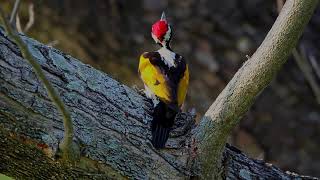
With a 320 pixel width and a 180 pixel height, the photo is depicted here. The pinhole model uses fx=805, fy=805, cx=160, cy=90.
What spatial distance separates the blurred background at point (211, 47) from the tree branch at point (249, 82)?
4.95 ft

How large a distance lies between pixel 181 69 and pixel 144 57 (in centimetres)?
20

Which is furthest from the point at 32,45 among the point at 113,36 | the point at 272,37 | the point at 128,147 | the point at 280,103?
the point at 280,103

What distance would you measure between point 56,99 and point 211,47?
215 centimetres

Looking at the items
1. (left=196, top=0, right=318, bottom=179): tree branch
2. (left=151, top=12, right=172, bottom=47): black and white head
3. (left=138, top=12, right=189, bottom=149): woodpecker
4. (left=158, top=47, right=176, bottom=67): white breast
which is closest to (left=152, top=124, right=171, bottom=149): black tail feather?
(left=138, top=12, right=189, bottom=149): woodpecker

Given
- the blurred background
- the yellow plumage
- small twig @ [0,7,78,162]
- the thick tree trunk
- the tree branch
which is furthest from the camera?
the blurred background

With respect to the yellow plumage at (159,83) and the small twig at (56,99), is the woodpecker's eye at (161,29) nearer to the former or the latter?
the yellow plumage at (159,83)

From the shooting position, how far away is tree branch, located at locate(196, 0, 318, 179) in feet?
8.48

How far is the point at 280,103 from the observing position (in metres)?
4.30

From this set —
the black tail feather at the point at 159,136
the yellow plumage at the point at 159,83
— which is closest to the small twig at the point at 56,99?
the black tail feather at the point at 159,136

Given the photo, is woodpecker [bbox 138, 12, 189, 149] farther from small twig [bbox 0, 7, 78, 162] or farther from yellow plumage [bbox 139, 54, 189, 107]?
small twig [bbox 0, 7, 78, 162]

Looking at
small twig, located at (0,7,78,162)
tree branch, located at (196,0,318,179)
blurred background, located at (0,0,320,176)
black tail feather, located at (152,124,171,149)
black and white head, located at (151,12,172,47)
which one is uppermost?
blurred background, located at (0,0,320,176)

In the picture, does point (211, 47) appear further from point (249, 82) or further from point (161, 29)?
point (249, 82)

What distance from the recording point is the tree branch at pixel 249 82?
8.48ft

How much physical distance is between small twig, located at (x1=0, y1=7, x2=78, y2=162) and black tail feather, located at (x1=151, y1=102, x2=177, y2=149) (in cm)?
30
